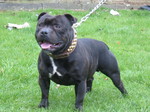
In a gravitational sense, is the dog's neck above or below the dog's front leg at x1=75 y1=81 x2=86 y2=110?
above

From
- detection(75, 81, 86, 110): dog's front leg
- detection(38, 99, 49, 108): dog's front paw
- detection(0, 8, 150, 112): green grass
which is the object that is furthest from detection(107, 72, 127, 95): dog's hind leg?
detection(38, 99, 49, 108): dog's front paw

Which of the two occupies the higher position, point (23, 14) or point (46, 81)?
point (46, 81)

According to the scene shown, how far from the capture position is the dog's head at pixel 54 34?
3.72m

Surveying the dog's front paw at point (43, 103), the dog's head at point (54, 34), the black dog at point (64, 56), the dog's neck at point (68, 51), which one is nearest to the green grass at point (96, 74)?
the dog's front paw at point (43, 103)

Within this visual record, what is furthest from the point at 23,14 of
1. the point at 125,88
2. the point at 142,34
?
the point at 125,88

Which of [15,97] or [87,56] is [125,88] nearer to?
[87,56]

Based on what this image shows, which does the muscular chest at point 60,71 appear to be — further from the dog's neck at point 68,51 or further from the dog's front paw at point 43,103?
the dog's front paw at point 43,103

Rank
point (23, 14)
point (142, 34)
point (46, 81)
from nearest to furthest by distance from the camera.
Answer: point (46, 81), point (142, 34), point (23, 14)

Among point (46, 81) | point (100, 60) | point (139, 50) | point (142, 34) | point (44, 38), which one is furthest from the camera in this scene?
point (142, 34)

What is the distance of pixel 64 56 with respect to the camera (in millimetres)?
3982

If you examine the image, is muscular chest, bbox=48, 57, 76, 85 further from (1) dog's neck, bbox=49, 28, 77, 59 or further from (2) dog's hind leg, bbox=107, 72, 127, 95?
(2) dog's hind leg, bbox=107, 72, 127, 95

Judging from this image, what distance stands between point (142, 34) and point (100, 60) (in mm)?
4540

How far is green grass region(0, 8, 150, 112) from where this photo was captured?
461 centimetres

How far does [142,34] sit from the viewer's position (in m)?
8.95
